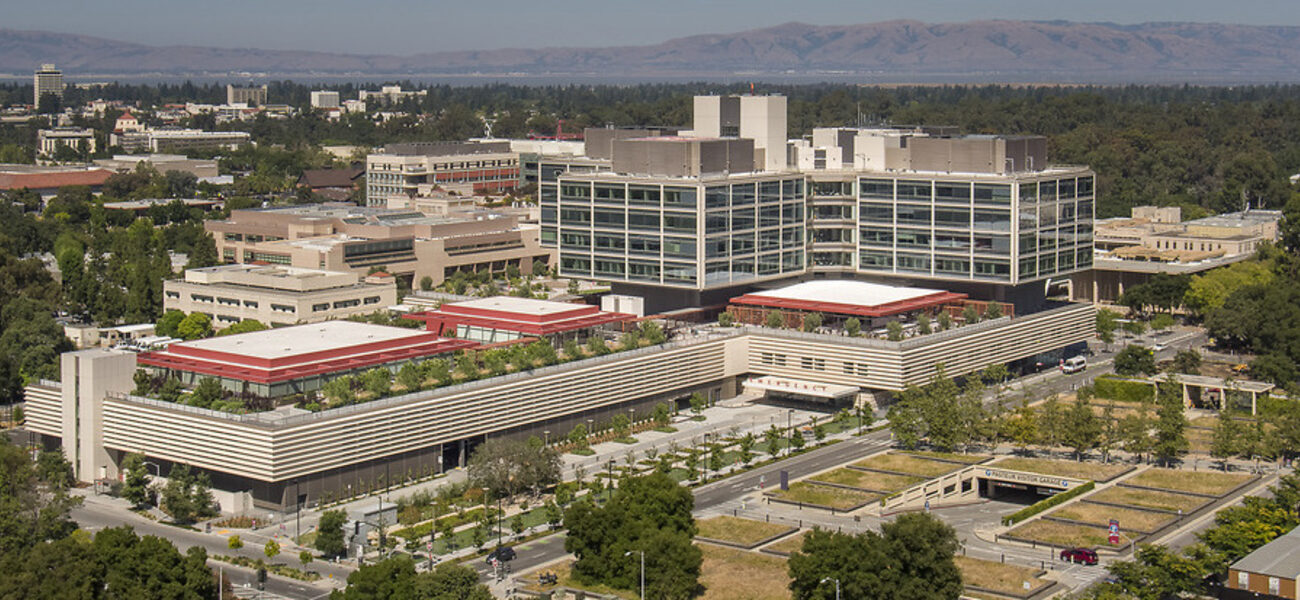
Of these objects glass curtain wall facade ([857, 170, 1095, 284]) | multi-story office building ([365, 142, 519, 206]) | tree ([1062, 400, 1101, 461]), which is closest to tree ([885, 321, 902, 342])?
glass curtain wall facade ([857, 170, 1095, 284])

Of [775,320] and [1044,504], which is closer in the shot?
[1044,504]

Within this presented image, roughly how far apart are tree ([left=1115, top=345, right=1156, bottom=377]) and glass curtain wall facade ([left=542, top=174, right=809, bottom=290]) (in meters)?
20.0

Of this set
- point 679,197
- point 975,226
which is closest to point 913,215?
point 975,226

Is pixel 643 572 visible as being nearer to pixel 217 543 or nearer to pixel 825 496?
pixel 825 496

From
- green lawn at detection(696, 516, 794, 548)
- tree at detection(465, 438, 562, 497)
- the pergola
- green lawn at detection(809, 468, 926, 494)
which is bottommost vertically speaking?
green lawn at detection(696, 516, 794, 548)

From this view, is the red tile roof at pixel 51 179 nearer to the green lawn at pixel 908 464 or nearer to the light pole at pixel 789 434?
the light pole at pixel 789 434

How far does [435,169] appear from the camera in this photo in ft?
552

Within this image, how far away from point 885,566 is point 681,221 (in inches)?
1681

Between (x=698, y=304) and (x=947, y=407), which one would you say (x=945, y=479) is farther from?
(x=698, y=304)

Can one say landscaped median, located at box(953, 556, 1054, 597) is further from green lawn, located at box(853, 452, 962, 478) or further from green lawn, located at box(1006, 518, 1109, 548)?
green lawn, located at box(853, 452, 962, 478)

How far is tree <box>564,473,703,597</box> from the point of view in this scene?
192 ft

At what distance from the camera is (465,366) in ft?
262

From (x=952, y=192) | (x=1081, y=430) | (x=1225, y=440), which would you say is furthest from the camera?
(x=952, y=192)

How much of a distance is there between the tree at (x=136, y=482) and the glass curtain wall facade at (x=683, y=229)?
3544 centimetres
